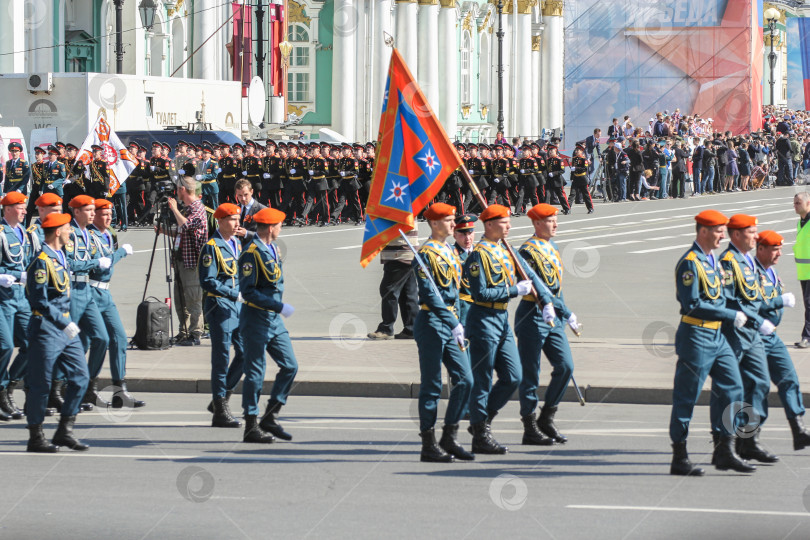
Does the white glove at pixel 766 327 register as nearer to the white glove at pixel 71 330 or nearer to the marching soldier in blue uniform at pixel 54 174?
the white glove at pixel 71 330

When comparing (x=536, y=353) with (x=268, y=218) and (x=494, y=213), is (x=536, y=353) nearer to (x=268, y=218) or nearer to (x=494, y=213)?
(x=494, y=213)

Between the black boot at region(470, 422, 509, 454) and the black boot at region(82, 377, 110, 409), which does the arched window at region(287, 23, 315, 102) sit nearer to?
the black boot at region(82, 377, 110, 409)

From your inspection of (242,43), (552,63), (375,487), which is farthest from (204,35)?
(375,487)

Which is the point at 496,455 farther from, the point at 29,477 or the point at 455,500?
the point at 29,477

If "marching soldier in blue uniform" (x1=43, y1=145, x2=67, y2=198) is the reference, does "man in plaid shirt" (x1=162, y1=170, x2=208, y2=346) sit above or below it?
below

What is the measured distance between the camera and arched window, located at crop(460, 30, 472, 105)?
66500mm

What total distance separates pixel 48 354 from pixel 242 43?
131ft

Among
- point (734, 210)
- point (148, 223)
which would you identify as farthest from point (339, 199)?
point (734, 210)

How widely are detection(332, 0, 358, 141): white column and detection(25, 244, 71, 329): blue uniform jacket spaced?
45.2 metres

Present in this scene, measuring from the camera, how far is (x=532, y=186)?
112 feet

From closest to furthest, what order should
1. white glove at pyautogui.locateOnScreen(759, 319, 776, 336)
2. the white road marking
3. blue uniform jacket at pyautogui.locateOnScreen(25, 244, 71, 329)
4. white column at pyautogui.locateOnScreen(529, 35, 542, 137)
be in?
the white road marking
white glove at pyautogui.locateOnScreen(759, 319, 776, 336)
blue uniform jacket at pyautogui.locateOnScreen(25, 244, 71, 329)
white column at pyautogui.locateOnScreen(529, 35, 542, 137)


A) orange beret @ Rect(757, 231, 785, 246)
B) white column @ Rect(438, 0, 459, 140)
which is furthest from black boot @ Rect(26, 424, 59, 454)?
white column @ Rect(438, 0, 459, 140)

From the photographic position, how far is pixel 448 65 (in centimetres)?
6262

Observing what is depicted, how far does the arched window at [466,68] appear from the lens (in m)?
66.5
